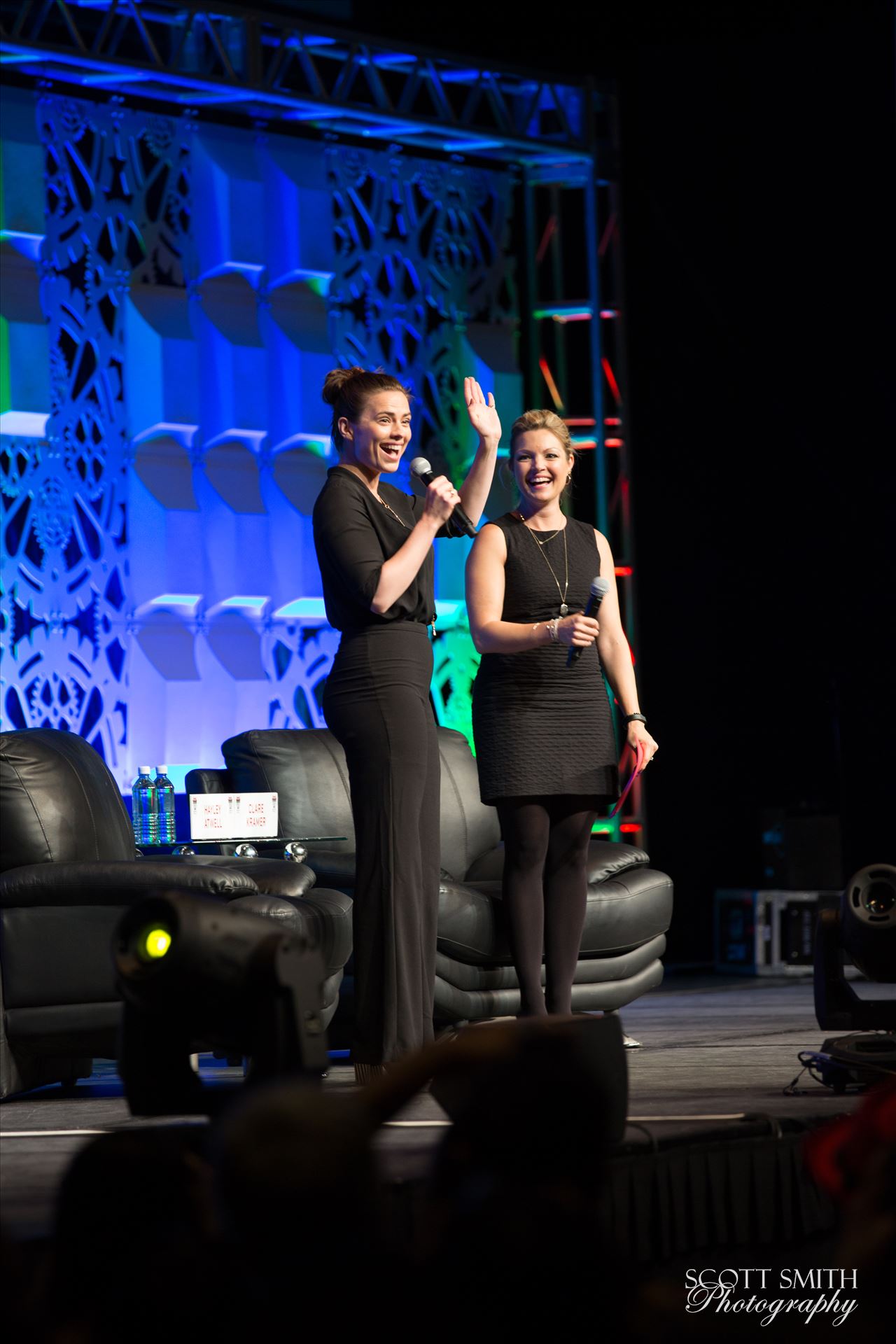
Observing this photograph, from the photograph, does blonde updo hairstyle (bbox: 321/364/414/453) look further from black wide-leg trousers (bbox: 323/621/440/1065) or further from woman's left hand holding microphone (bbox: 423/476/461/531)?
black wide-leg trousers (bbox: 323/621/440/1065)

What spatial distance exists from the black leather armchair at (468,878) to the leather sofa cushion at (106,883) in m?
0.74

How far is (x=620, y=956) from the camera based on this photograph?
4.35 metres

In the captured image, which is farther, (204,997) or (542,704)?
(542,704)

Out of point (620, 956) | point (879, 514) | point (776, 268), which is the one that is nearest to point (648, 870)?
point (620, 956)

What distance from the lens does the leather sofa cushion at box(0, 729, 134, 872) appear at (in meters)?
3.57

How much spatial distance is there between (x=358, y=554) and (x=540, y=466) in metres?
0.69

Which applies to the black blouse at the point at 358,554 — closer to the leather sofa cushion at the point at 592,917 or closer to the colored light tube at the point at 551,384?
the leather sofa cushion at the point at 592,917

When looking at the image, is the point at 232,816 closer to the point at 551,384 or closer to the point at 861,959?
the point at 861,959

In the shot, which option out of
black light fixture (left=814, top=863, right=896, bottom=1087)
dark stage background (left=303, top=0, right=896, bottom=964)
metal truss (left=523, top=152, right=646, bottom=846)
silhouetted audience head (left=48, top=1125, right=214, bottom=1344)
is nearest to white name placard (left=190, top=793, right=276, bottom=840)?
black light fixture (left=814, top=863, right=896, bottom=1087)

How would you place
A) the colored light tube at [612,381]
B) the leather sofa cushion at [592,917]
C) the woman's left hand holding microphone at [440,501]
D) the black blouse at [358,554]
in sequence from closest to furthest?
the woman's left hand holding microphone at [440,501]
the black blouse at [358,554]
the leather sofa cushion at [592,917]
the colored light tube at [612,381]

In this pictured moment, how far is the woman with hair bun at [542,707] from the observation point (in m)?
3.39

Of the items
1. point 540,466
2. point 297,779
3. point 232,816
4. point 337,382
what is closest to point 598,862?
point 297,779

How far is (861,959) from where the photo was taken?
3064mm

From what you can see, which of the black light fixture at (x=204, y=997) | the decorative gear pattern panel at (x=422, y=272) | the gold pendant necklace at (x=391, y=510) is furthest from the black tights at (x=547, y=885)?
the decorative gear pattern panel at (x=422, y=272)
